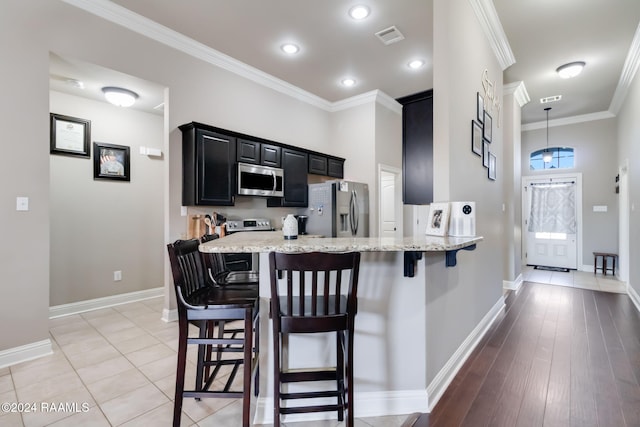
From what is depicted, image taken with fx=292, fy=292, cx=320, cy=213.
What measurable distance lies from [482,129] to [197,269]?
114 inches

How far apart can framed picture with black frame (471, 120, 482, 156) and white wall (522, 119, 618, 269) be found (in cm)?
491

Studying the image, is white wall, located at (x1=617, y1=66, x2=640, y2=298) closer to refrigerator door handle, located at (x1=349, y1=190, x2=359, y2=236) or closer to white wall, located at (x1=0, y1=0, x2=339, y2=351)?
refrigerator door handle, located at (x1=349, y1=190, x2=359, y2=236)

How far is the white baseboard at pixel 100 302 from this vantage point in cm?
339

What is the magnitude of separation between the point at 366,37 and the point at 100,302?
4583 mm

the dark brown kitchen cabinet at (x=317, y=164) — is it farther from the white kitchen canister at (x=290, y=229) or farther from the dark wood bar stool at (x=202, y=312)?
the dark wood bar stool at (x=202, y=312)

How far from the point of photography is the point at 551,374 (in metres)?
2.19

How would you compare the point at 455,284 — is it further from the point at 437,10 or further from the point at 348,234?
the point at 348,234

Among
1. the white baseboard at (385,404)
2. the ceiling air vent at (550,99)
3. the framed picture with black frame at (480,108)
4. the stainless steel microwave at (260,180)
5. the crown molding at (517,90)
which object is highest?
the ceiling air vent at (550,99)

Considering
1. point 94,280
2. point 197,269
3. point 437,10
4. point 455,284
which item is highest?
point 437,10

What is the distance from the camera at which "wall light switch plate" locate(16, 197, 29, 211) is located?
92.6 inches

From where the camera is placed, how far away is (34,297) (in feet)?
7.93

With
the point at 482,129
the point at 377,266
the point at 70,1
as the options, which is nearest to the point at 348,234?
the point at 482,129

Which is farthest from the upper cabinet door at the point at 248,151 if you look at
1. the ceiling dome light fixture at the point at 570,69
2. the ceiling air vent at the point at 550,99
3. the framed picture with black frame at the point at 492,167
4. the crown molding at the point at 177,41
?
the ceiling air vent at the point at 550,99

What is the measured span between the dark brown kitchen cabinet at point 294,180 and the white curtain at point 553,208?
212 inches
